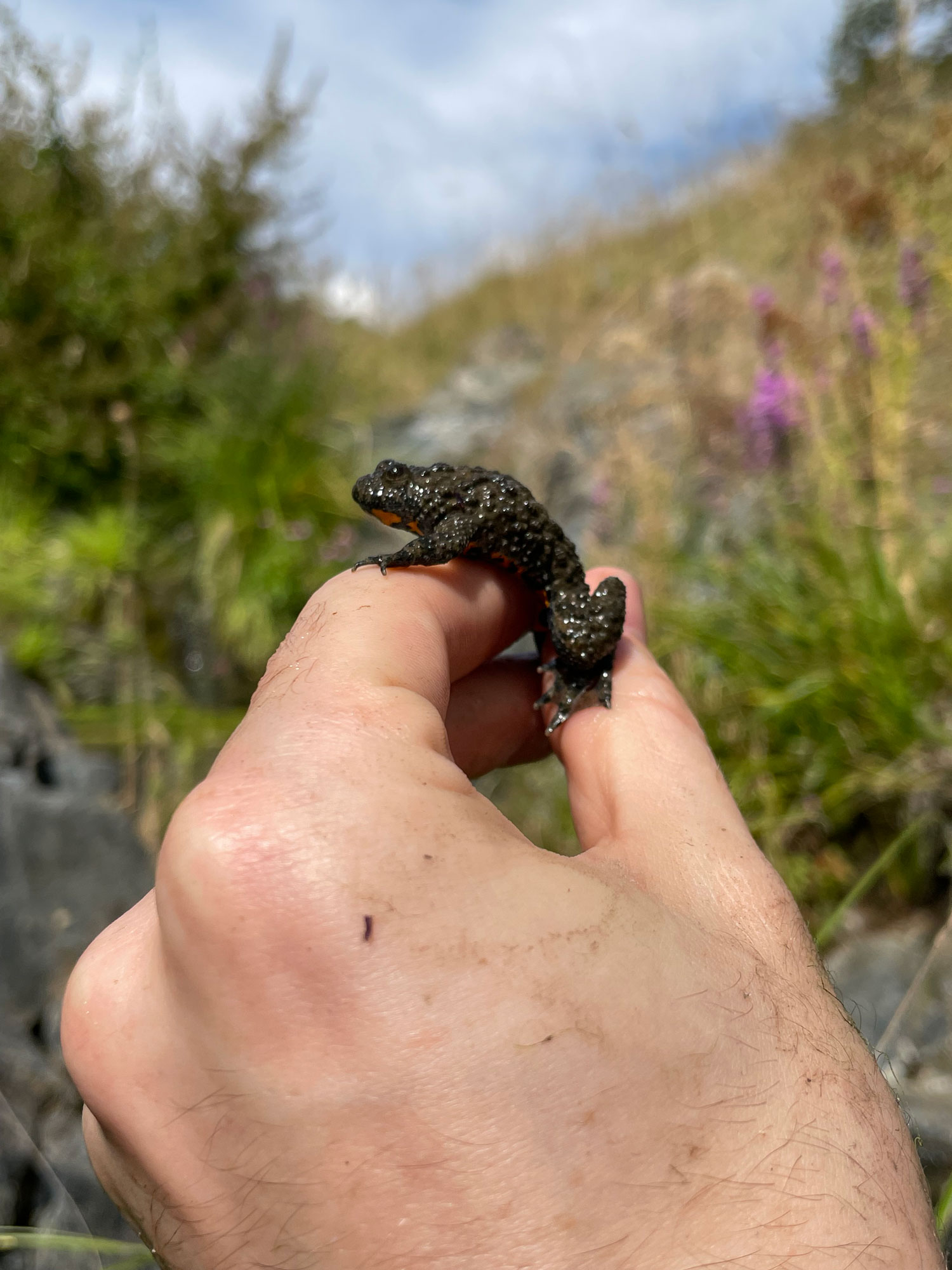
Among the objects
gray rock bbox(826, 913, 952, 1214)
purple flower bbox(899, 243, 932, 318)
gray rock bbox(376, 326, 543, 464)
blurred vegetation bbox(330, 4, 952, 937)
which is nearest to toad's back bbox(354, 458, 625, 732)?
blurred vegetation bbox(330, 4, 952, 937)

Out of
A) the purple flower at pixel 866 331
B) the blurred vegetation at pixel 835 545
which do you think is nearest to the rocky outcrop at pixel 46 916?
the blurred vegetation at pixel 835 545

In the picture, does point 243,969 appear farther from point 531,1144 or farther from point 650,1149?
point 650,1149

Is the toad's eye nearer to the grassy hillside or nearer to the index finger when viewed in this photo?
the index finger

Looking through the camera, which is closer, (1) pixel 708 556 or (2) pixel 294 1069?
(2) pixel 294 1069

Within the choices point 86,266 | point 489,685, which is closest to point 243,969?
point 489,685

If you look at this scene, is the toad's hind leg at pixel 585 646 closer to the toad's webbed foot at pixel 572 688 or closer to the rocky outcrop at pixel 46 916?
the toad's webbed foot at pixel 572 688

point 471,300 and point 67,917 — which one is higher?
point 471,300

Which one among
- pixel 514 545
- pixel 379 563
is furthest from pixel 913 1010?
pixel 379 563
